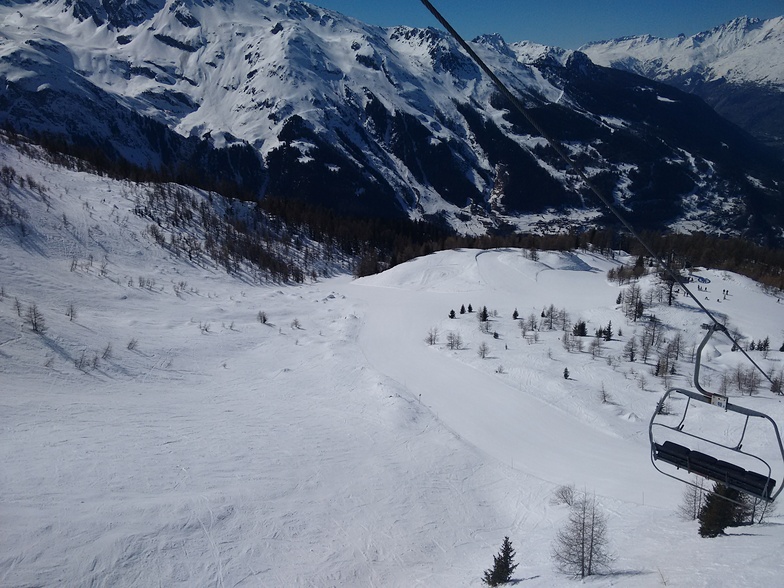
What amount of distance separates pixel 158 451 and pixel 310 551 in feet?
29.2

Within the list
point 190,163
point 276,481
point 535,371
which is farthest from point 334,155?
point 276,481

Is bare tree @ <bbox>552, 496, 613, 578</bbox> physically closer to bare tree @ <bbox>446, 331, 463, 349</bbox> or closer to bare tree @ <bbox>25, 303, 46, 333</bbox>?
bare tree @ <bbox>446, 331, 463, 349</bbox>

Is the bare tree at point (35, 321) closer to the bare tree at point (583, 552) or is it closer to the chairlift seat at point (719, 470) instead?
the bare tree at point (583, 552)

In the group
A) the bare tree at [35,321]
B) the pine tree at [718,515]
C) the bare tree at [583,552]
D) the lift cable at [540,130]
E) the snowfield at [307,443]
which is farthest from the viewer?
the bare tree at [35,321]

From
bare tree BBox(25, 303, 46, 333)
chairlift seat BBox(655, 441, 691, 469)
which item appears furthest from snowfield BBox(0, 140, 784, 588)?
chairlift seat BBox(655, 441, 691, 469)

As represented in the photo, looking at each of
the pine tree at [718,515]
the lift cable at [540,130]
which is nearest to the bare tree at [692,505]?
the pine tree at [718,515]

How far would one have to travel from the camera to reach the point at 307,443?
23828mm

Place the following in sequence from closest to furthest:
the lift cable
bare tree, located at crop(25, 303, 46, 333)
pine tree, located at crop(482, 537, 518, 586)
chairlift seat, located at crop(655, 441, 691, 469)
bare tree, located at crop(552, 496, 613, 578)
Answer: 1. the lift cable
2. chairlift seat, located at crop(655, 441, 691, 469)
3. bare tree, located at crop(552, 496, 613, 578)
4. pine tree, located at crop(482, 537, 518, 586)
5. bare tree, located at crop(25, 303, 46, 333)

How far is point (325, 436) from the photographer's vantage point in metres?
24.8

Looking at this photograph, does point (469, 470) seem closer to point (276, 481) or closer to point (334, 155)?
point (276, 481)

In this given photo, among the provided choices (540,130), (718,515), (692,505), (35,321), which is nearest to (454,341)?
(692,505)

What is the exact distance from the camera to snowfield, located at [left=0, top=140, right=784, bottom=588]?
15.1m

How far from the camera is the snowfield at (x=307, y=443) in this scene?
1512cm

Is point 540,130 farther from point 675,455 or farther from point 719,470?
point 719,470
